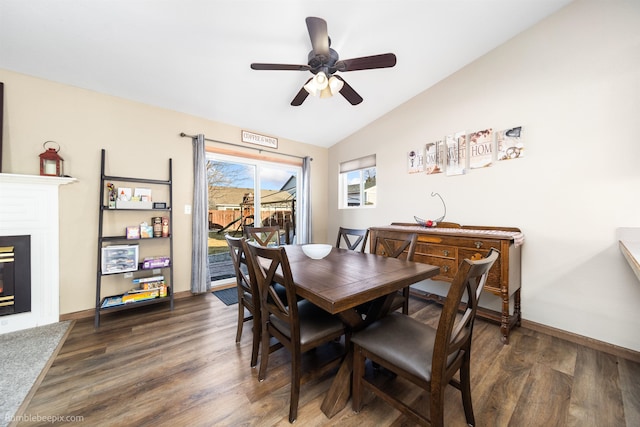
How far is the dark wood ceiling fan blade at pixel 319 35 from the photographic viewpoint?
1587 millimetres

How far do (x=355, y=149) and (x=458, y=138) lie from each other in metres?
1.68

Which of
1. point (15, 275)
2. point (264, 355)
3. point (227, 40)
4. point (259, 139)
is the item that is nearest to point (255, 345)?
point (264, 355)

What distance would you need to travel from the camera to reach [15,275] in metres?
2.18

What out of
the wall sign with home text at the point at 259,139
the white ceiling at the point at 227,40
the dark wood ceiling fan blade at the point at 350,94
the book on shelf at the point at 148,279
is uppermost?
the white ceiling at the point at 227,40

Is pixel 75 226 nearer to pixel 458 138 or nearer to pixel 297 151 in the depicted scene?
pixel 297 151

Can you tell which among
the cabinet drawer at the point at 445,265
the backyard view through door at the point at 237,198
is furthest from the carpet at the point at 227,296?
the cabinet drawer at the point at 445,265

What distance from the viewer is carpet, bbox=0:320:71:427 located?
1401 millimetres

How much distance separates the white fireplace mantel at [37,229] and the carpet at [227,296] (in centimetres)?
154

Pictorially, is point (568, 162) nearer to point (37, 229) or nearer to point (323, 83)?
point (323, 83)

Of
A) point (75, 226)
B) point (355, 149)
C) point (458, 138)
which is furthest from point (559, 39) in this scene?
point (75, 226)

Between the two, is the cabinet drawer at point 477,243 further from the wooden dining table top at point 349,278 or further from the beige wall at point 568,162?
the wooden dining table top at point 349,278

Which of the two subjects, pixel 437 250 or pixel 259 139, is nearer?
pixel 437 250

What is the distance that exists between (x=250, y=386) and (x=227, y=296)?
5.82 feet

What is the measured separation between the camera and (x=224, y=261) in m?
4.33
